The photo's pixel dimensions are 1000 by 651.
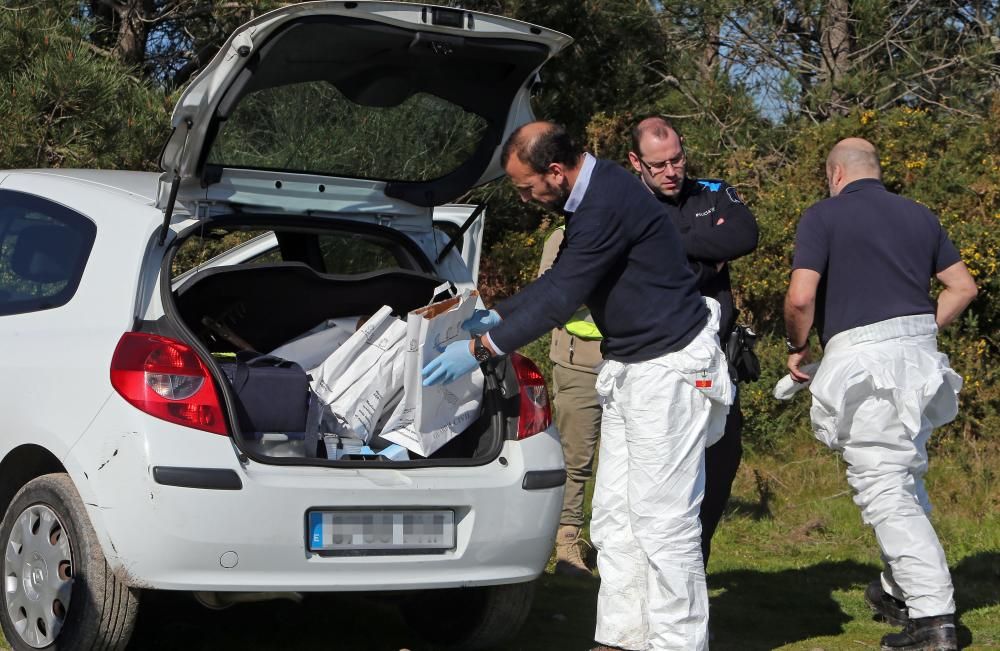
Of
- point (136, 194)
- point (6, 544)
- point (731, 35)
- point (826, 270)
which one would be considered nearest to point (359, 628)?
point (6, 544)

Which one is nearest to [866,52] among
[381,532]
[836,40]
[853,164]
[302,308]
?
[836,40]

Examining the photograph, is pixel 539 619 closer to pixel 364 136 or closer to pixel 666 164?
pixel 666 164

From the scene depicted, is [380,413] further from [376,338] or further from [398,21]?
[398,21]

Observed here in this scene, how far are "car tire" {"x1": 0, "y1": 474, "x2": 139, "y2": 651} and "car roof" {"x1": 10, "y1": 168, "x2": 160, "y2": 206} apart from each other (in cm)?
93

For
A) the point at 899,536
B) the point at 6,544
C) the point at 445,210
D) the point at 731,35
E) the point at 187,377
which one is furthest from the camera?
the point at 731,35

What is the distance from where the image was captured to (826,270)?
200 inches

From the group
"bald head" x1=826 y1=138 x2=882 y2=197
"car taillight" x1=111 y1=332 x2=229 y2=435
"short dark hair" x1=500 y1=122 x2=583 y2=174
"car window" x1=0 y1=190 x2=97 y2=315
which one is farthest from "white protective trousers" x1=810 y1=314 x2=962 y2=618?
"car window" x1=0 y1=190 x2=97 y2=315

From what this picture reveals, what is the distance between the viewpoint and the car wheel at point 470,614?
461 centimetres

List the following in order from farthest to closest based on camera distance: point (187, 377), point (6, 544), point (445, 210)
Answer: point (445, 210)
point (6, 544)
point (187, 377)

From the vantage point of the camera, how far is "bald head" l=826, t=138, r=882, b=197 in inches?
203

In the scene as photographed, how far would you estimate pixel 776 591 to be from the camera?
6070 millimetres

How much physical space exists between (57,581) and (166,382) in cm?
72

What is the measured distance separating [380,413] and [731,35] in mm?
8608

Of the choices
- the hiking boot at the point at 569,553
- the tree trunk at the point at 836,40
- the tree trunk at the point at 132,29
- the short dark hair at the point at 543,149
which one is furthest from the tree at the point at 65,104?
the tree trunk at the point at 836,40
